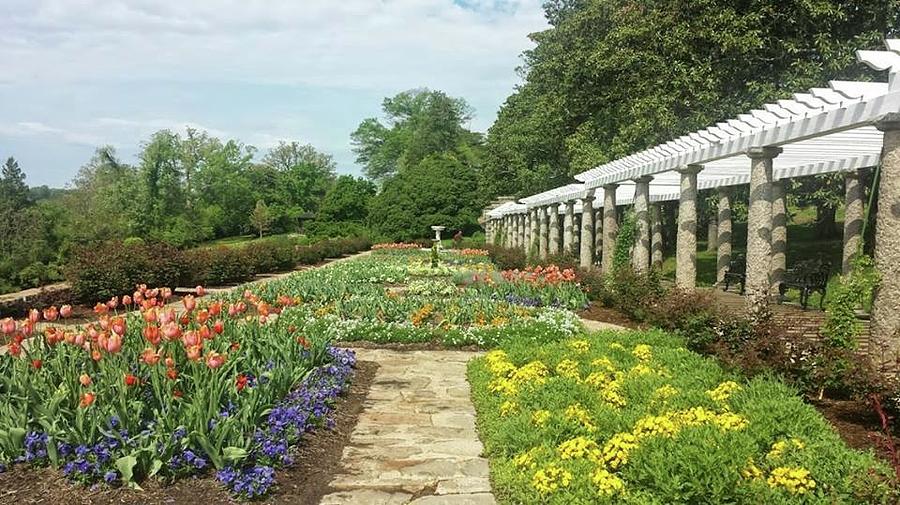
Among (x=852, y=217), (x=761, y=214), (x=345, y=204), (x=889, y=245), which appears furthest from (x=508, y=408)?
(x=345, y=204)

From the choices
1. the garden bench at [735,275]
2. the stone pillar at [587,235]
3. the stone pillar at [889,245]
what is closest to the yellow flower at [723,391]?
the stone pillar at [889,245]

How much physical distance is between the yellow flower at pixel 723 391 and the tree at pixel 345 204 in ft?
169

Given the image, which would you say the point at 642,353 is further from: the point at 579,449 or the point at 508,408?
the point at 579,449

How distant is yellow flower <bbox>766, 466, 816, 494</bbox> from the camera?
297 cm

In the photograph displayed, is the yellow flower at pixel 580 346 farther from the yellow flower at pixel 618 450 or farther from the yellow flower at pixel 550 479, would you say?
the yellow flower at pixel 550 479

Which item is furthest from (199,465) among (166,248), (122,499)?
(166,248)

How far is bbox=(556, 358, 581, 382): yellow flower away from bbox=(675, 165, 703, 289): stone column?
606 cm

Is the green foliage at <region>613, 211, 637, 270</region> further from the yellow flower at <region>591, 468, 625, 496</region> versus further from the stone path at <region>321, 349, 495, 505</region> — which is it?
the yellow flower at <region>591, 468, 625, 496</region>

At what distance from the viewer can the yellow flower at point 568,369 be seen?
18.2ft

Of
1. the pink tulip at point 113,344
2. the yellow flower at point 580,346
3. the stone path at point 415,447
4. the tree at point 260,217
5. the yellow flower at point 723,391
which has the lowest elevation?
the stone path at point 415,447

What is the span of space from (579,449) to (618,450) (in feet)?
0.68

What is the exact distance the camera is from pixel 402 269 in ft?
60.4

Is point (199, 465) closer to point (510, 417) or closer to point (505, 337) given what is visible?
point (510, 417)

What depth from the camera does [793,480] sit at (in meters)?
3.01
